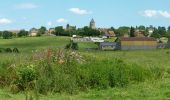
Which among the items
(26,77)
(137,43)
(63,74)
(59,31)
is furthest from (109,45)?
(26,77)

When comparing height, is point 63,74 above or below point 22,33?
above

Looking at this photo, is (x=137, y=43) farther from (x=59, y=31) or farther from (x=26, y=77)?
(x=26, y=77)

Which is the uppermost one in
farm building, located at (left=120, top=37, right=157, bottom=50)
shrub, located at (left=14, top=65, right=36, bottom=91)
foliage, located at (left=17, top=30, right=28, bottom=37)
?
shrub, located at (left=14, top=65, right=36, bottom=91)

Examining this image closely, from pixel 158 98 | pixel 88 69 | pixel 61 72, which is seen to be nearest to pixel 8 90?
pixel 61 72

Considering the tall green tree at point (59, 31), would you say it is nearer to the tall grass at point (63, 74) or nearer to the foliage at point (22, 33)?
the foliage at point (22, 33)

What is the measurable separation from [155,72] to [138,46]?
285 ft

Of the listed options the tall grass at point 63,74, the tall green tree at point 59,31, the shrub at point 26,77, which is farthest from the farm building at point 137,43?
the shrub at point 26,77

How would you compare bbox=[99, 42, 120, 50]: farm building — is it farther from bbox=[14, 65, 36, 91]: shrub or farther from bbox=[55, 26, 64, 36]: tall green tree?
bbox=[14, 65, 36, 91]: shrub

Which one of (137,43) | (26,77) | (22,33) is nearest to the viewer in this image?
(26,77)

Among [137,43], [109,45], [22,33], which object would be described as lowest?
[137,43]

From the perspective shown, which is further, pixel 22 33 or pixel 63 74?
pixel 22 33

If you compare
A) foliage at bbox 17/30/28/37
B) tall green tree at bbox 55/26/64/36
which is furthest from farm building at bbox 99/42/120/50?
foliage at bbox 17/30/28/37

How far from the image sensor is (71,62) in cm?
1323

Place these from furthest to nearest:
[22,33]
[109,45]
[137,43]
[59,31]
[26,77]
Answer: [22,33], [59,31], [137,43], [109,45], [26,77]
